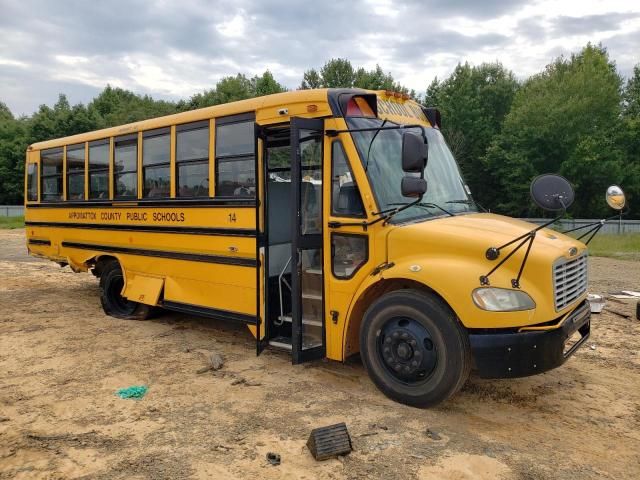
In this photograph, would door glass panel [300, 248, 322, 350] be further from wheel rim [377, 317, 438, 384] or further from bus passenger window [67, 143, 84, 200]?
bus passenger window [67, 143, 84, 200]

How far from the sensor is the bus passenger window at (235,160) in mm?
5355

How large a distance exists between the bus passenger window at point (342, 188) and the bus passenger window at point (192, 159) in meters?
1.84

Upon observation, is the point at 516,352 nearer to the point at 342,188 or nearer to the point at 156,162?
the point at 342,188

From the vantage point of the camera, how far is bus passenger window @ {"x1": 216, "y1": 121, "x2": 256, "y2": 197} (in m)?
5.36

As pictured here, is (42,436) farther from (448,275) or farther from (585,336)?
(585,336)

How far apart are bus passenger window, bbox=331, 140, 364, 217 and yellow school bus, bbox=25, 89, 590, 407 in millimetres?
17

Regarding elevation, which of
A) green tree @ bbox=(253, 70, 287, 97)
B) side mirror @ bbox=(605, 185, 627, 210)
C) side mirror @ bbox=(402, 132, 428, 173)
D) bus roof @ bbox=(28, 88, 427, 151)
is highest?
green tree @ bbox=(253, 70, 287, 97)

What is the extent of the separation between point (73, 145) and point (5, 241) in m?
14.9

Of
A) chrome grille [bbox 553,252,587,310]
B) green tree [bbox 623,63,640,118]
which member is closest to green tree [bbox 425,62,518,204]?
green tree [bbox 623,63,640,118]

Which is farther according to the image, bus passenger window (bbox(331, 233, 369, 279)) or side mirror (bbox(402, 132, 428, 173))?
bus passenger window (bbox(331, 233, 369, 279))

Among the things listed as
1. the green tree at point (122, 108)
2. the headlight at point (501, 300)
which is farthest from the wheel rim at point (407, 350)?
the green tree at point (122, 108)

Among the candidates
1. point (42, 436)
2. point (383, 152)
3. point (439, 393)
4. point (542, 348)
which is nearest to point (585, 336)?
point (542, 348)

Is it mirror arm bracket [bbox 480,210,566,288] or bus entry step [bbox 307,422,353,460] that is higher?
mirror arm bracket [bbox 480,210,566,288]

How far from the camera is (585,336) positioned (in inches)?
178
